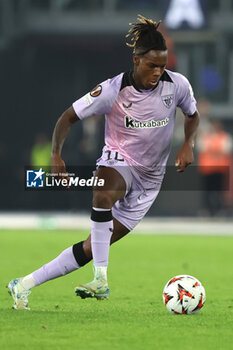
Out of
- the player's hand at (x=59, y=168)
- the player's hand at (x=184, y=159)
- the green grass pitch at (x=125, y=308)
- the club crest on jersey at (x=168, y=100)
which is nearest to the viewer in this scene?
the green grass pitch at (x=125, y=308)

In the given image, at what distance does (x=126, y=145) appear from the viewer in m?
7.51

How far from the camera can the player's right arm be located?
7160mm

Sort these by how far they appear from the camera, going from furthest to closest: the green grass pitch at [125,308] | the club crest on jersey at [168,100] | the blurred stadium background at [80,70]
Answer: the blurred stadium background at [80,70] → the club crest on jersey at [168,100] → the green grass pitch at [125,308]

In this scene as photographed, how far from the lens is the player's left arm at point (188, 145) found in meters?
7.37

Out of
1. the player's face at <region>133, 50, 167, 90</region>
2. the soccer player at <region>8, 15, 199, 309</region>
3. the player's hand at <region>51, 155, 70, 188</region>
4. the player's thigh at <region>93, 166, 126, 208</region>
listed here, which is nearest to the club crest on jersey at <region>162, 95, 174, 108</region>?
the soccer player at <region>8, 15, 199, 309</region>

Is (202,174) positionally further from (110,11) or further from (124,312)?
(124,312)

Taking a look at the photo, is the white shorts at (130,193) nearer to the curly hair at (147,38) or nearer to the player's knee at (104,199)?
the player's knee at (104,199)

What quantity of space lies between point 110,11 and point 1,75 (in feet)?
13.6

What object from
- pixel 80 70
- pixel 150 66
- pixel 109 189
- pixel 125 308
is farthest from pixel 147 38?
pixel 80 70

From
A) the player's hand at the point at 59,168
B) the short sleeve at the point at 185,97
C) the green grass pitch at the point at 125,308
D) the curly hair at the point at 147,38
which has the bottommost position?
the green grass pitch at the point at 125,308

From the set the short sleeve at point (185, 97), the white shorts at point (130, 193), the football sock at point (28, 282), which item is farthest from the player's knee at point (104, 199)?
the short sleeve at point (185, 97)

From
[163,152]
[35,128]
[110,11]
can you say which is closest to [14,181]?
[35,128]

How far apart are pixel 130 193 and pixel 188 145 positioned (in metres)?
0.57

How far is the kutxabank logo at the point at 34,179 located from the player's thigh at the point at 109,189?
0.46 meters
